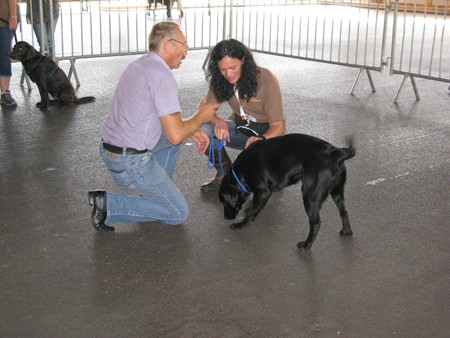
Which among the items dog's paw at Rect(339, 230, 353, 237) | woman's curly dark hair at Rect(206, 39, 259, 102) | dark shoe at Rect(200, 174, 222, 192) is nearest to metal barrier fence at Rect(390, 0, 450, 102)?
dark shoe at Rect(200, 174, 222, 192)

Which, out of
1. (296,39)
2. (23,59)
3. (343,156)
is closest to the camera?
(343,156)

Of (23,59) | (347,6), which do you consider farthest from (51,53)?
(347,6)

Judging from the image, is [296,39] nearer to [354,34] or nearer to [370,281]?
[354,34]

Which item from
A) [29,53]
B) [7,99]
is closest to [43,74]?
[29,53]

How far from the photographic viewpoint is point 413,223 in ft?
15.5

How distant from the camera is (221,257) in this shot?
421cm

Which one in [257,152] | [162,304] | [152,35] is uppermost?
[152,35]

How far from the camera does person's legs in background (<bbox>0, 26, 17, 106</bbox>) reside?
7938 millimetres

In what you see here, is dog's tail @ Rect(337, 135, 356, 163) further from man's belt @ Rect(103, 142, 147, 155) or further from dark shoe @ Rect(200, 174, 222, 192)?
dark shoe @ Rect(200, 174, 222, 192)

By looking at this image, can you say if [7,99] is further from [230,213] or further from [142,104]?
[230,213]

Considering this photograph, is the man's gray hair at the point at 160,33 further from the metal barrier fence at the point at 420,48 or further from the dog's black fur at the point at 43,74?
the metal barrier fence at the point at 420,48

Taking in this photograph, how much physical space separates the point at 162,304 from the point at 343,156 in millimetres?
1430

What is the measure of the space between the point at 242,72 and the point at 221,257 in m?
1.41

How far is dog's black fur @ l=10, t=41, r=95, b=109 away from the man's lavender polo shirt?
363 centimetres
